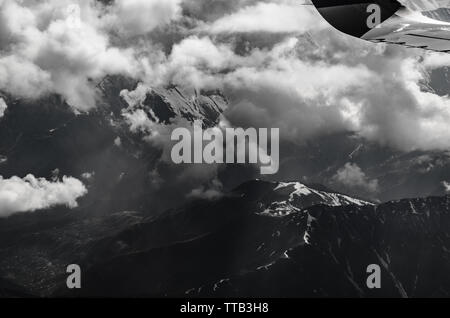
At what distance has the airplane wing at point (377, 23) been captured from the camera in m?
11.4

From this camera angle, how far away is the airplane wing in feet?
37.3

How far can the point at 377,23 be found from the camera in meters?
12.4

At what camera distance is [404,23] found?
12.7 m
